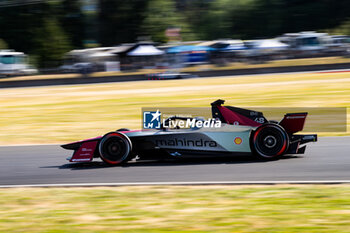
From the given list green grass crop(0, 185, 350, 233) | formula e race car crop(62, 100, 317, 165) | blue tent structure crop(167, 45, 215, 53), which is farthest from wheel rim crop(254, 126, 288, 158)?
blue tent structure crop(167, 45, 215, 53)

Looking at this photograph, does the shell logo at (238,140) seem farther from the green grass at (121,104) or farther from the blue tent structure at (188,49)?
the blue tent structure at (188,49)

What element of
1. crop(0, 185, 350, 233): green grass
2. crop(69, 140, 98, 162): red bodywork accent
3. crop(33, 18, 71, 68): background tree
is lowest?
crop(0, 185, 350, 233): green grass

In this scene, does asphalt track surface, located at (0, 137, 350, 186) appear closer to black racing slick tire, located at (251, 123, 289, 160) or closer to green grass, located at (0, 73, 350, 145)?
black racing slick tire, located at (251, 123, 289, 160)

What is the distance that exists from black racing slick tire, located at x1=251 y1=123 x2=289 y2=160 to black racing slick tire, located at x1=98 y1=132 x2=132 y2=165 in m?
2.11

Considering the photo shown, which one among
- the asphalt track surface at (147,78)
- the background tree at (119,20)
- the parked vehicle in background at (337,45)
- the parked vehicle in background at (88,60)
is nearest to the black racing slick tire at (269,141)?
the asphalt track surface at (147,78)

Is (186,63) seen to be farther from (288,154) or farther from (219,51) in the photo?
(288,154)

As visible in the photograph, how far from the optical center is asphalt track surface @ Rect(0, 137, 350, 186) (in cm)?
711

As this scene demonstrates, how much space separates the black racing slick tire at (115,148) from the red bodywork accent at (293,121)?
8.60 ft

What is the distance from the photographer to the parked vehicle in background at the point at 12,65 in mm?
42531

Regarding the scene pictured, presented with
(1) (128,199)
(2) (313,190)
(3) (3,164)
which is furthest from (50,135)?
(2) (313,190)

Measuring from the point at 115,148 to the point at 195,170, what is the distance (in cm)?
149

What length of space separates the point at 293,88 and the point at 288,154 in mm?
13876

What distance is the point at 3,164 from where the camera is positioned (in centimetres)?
934

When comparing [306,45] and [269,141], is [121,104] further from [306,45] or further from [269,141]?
[306,45]
